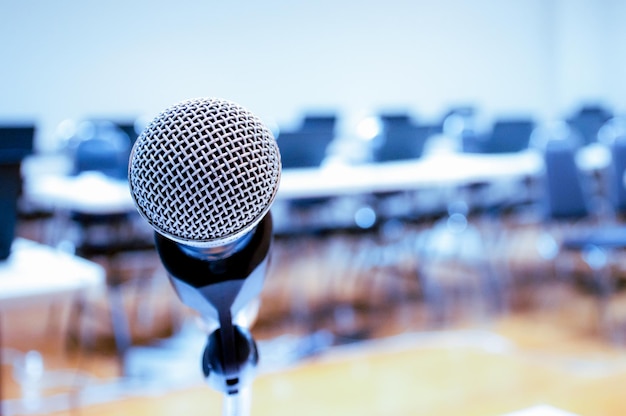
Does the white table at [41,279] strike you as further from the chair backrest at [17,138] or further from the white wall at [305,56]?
the white wall at [305,56]

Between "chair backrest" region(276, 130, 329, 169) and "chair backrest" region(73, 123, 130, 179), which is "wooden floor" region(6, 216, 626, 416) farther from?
"chair backrest" region(73, 123, 130, 179)

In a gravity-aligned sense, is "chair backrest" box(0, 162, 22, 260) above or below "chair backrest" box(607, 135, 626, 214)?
above

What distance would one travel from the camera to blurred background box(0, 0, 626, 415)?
1.97m

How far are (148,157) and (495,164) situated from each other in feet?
13.4

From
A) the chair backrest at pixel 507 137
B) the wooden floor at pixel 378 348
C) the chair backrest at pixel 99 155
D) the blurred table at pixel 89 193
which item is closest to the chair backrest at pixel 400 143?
the wooden floor at pixel 378 348

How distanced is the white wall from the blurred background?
21 mm

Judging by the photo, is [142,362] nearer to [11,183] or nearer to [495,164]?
[11,183]

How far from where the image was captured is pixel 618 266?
15.9ft

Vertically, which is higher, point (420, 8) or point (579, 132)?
point (420, 8)

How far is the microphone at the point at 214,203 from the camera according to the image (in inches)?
15.9

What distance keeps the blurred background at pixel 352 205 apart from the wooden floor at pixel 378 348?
0.05 ft

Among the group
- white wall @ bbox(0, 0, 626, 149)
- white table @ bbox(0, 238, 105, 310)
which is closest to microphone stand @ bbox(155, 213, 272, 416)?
white table @ bbox(0, 238, 105, 310)

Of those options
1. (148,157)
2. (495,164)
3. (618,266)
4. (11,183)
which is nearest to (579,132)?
(618,266)

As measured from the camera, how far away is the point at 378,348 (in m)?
2.22
